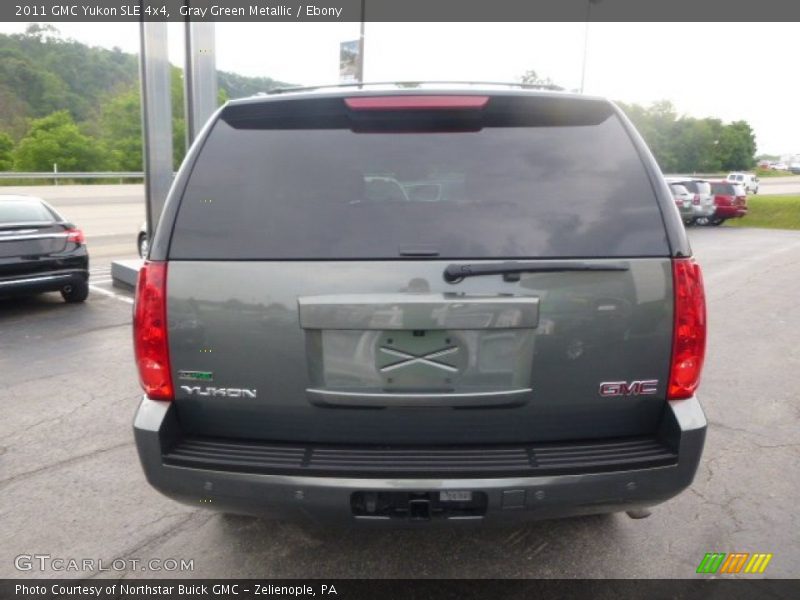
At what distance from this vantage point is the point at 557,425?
2285 millimetres

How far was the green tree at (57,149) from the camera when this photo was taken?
47938 millimetres

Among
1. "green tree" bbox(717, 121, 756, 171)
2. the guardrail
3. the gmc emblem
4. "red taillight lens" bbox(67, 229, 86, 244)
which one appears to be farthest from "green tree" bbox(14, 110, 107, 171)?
"green tree" bbox(717, 121, 756, 171)

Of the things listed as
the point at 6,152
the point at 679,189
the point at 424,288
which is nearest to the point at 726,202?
the point at 679,189

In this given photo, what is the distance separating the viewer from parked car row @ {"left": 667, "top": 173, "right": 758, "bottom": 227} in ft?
78.6

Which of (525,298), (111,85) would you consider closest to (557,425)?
(525,298)

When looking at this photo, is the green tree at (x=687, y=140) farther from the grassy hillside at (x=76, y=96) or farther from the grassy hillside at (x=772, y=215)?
the grassy hillside at (x=76, y=96)

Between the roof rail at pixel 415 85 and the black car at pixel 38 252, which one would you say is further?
the black car at pixel 38 252

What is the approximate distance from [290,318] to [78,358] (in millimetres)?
4864

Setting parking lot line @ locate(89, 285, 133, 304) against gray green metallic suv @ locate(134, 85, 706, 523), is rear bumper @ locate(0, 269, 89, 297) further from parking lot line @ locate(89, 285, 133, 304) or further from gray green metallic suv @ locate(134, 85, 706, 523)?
gray green metallic suv @ locate(134, 85, 706, 523)

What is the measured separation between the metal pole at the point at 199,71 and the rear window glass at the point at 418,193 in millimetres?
7272

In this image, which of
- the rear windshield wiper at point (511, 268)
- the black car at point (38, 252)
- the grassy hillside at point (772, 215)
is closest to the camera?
the rear windshield wiper at point (511, 268)

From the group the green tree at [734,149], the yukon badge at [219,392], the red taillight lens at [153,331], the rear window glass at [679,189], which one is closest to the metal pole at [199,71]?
the red taillight lens at [153,331]

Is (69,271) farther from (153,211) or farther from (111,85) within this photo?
(111,85)

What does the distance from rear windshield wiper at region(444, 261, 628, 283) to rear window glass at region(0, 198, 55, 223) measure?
25.1ft
